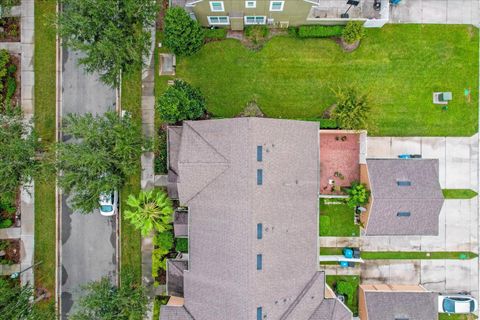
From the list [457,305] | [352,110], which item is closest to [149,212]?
[352,110]

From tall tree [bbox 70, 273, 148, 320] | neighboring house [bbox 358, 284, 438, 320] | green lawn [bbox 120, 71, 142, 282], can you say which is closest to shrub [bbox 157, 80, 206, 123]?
green lawn [bbox 120, 71, 142, 282]

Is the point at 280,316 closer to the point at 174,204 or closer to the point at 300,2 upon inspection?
the point at 174,204

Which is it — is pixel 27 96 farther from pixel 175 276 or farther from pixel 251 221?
pixel 251 221

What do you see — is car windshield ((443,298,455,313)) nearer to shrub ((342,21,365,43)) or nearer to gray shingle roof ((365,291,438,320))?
gray shingle roof ((365,291,438,320))

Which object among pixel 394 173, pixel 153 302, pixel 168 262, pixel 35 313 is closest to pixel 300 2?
pixel 394 173

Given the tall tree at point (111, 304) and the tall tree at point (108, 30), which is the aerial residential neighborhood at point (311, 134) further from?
the tall tree at point (108, 30)

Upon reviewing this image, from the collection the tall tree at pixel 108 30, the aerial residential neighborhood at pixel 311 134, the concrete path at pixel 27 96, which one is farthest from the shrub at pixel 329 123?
the concrete path at pixel 27 96
